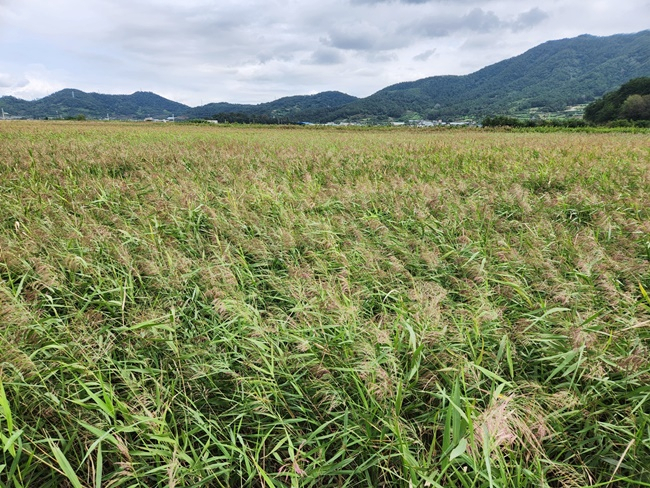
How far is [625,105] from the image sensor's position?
58.5m

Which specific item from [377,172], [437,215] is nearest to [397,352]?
[437,215]

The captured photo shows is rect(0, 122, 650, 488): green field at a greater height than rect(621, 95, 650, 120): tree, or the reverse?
rect(621, 95, 650, 120): tree

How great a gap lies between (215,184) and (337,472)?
6159mm

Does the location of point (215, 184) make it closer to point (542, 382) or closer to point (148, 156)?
point (148, 156)

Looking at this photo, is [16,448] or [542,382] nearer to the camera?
[16,448]

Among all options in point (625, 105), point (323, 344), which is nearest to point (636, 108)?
point (625, 105)

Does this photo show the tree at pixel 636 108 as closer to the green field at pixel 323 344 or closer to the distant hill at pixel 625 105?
the distant hill at pixel 625 105

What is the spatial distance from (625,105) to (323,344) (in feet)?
264

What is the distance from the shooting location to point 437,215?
17.7 feet

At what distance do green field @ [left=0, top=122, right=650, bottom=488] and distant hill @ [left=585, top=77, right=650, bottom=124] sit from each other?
7265 centimetres

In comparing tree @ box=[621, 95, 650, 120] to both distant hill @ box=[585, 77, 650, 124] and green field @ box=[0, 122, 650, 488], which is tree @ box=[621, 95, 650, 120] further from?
green field @ box=[0, 122, 650, 488]

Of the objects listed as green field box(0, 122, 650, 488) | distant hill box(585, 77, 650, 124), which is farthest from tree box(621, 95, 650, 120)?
green field box(0, 122, 650, 488)

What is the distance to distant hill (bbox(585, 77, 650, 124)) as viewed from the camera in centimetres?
5669

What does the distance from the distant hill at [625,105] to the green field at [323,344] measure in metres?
72.6
